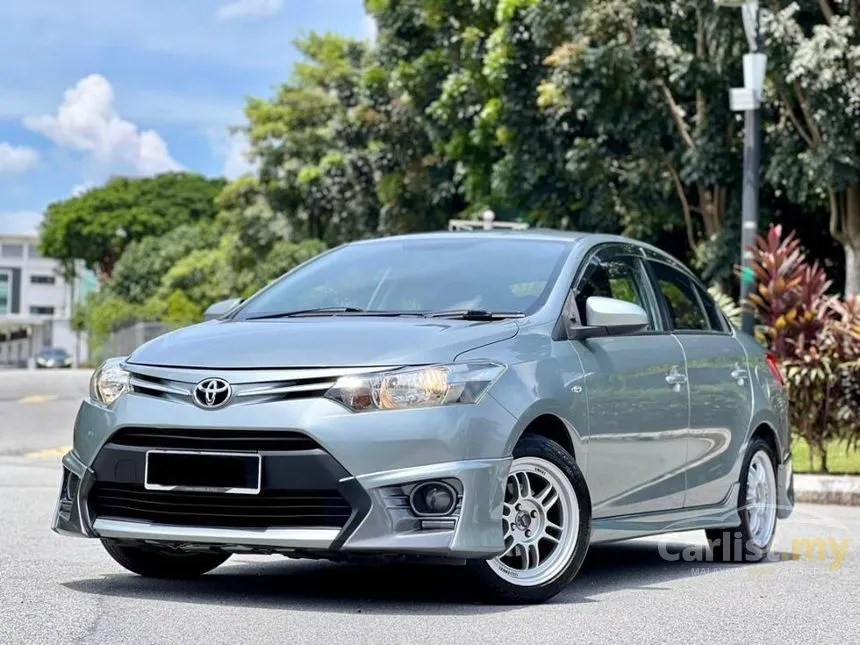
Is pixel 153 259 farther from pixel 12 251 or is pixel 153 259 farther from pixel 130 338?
pixel 12 251

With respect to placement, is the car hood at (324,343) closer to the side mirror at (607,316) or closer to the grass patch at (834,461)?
the side mirror at (607,316)

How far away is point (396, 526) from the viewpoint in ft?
20.2

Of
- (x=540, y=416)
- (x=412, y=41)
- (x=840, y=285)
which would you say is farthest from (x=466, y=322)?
(x=412, y=41)

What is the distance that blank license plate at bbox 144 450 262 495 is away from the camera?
20.2 feet

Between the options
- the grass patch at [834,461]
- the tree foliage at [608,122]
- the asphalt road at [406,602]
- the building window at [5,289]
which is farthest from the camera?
the building window at [5,289]

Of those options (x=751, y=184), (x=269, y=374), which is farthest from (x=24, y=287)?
(x=269, y=374)

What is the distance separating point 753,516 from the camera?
8734 mm

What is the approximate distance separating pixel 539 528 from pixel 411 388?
0.91 meters

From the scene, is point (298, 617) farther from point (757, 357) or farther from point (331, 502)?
point (757, 357)

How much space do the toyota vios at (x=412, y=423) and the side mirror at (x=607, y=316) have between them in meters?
0.01

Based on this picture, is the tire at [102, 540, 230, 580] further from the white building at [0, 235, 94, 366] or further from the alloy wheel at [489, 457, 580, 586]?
the white building at [0, 235, 94, 366]

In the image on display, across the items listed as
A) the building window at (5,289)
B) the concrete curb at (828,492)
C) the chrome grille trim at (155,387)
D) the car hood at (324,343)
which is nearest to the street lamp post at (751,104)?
the concrete curb at (828,492)

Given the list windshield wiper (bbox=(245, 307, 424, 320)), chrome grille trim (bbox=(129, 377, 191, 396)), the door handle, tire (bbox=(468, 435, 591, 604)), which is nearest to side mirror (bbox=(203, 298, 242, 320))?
windshield wiper (bbox=(245, 307, 424, 320))

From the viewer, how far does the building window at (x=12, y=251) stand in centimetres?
16950
